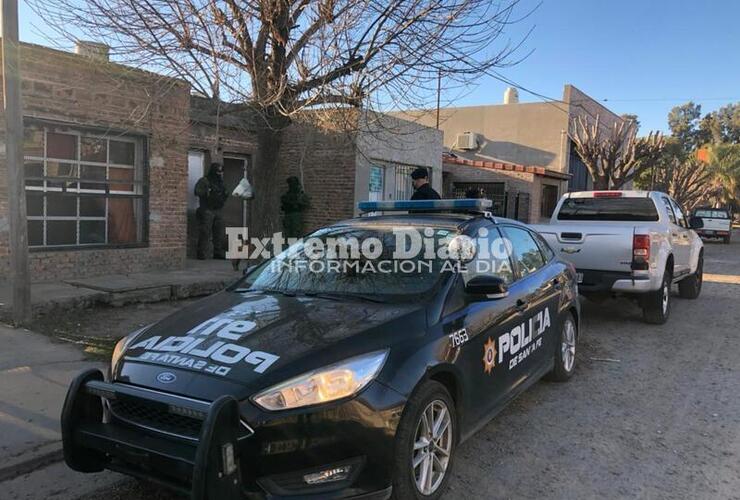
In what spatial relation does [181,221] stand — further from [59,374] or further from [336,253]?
[336,253]

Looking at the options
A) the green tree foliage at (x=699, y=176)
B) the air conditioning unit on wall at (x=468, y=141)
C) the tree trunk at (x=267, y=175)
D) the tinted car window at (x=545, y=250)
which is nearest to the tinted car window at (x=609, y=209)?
the tinted car window at (x=545, y=250)

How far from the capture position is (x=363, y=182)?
13.1 meters

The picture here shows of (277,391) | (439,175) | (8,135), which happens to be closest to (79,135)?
(8,135)

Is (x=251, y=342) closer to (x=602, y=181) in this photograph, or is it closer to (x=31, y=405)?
(x=31, y=405)

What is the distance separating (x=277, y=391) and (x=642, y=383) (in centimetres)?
407

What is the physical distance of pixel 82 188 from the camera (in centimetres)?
850

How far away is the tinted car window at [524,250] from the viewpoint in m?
4.57

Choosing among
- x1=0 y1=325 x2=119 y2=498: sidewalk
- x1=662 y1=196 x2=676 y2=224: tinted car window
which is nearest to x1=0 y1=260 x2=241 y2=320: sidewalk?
x1=0 y1=325 x2=119 y2=498: sidewalk

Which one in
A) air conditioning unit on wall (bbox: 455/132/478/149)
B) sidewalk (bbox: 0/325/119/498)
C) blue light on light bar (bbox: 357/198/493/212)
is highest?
air conditioning unit on wall (bbox: 455/132/478/149)

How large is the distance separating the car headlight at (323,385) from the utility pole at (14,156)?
4.74m

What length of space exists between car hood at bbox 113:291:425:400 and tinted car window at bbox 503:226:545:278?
1.63m

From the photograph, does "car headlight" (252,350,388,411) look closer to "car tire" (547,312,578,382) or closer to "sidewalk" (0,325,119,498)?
"sidewalk" (0,325,119,498)

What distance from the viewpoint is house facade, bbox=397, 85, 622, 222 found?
19.3 metres

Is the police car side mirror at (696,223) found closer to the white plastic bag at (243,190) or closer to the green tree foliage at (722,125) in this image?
the white plastic bag at (243,190)
